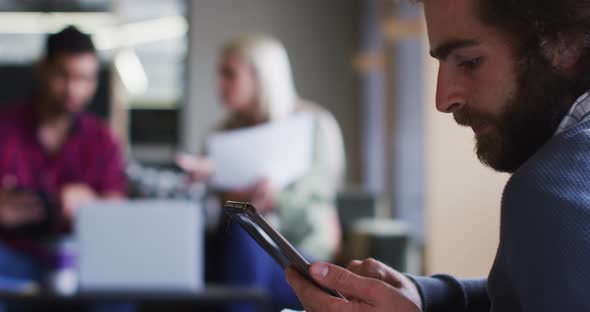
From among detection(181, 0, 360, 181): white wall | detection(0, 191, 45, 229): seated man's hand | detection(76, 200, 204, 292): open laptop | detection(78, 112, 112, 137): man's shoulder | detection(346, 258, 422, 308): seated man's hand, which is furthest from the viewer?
detection(181, 0, 360, 181): white wall

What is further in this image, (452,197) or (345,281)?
(452,197)

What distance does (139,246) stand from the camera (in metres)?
2.12

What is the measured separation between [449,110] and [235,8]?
→ 6792 millimetres

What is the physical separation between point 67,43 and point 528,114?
2.11 m

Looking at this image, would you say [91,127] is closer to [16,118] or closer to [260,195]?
[16,118]

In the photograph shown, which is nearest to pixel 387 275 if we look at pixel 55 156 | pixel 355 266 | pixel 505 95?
pixel 355 266

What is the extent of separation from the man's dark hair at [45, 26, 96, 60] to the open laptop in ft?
2.53

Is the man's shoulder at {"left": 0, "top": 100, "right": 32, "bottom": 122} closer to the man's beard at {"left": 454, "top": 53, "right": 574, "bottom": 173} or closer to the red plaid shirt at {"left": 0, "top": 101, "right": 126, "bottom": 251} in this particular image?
the red plaid shirt at {"left": 0, "top": 101, "right": 126, "bottom": 251}

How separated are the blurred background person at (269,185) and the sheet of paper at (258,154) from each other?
0.04m

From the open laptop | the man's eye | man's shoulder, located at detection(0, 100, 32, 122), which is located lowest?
the open laptop

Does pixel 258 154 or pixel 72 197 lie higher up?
pixel 258 154

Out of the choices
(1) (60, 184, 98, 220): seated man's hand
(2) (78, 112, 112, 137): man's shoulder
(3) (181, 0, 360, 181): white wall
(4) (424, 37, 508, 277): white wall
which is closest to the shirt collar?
(4) (424, 37, 508, 277): white wall

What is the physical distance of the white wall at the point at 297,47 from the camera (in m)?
7.46

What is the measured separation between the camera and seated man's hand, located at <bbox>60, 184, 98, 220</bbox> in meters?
2.53
